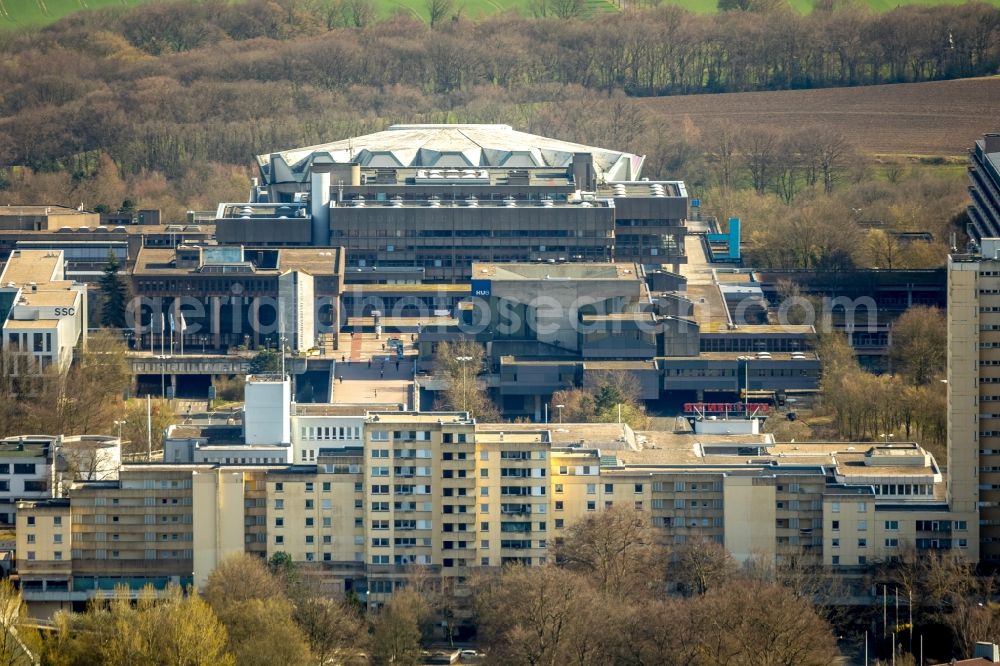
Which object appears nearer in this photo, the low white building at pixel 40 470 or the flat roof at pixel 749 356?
the low white building at pixel 40 470

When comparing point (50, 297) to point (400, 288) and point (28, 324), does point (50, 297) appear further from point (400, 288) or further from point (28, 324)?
point (400, 288)

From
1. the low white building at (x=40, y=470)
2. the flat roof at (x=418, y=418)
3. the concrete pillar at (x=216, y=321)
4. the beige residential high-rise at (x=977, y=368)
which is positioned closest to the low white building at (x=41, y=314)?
the concrete pillar at (x=216, y=321)

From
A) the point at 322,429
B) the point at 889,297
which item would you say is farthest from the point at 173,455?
the point at 889,297

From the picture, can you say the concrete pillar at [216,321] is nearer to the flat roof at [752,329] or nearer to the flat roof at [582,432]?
the flat roof at [752,329]

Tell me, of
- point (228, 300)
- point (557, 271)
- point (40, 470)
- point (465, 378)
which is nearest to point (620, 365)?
point (465, 378)

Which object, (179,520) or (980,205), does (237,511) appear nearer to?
(179,520)

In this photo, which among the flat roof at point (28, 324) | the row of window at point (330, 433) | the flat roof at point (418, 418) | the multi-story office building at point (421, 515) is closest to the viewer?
the multi-story office building at point (421, 515)
